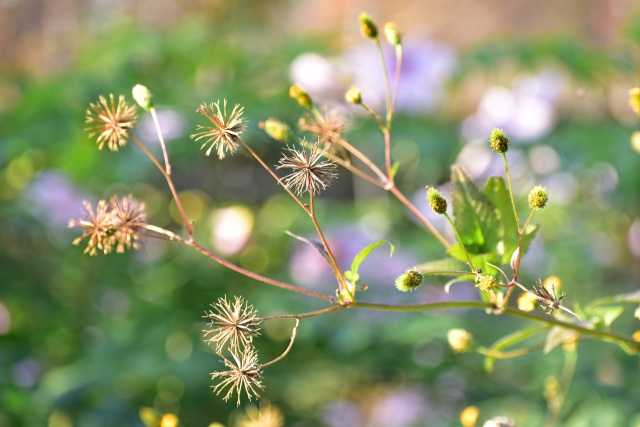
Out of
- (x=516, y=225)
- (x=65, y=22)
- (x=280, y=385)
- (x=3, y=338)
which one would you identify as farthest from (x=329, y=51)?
(x=65, y=22)

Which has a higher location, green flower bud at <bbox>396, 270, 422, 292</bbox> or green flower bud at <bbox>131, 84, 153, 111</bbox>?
green flower bud at <bbox>131, 84, 153, 111</bbox>

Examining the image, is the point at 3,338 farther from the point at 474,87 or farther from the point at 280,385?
the point at 474,87

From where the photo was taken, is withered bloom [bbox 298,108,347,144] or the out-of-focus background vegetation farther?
the out-of-focus background vegetation

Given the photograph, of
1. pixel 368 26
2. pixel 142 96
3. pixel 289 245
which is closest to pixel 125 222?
pixel 142 96

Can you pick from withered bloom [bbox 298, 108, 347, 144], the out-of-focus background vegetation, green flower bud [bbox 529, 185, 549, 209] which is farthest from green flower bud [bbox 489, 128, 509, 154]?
the out-of-focus background vegetation

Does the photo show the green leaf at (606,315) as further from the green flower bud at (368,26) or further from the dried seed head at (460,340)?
the green flower bud at (368,26)

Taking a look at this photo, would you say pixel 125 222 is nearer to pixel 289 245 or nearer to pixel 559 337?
pixel 559 337

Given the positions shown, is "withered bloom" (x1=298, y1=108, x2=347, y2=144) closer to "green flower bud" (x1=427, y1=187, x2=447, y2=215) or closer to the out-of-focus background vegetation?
"green flower bud" (x1=427, y1=187, x2=447, y2=215)
